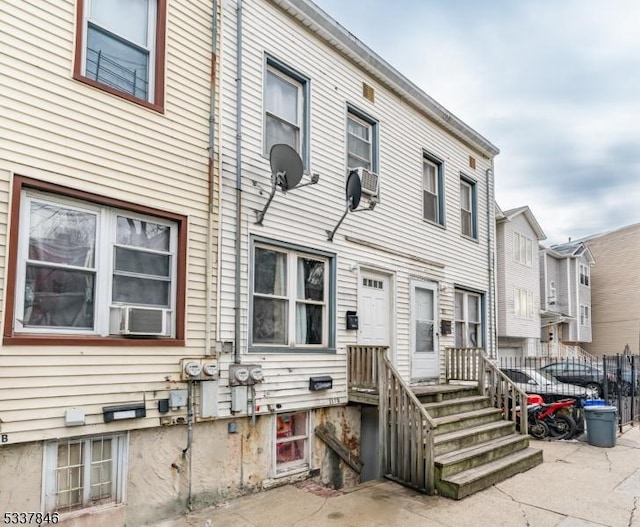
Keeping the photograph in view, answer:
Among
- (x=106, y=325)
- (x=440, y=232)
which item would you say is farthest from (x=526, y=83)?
(x=106, y=325)

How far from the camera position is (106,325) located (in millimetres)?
4828

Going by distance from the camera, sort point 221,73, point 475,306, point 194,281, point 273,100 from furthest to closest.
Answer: point 475,306
point 273,100
point 221,73
point 194,281

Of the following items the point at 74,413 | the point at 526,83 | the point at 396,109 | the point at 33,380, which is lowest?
the point at 74,413

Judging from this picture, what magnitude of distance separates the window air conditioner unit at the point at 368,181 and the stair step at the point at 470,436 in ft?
12.7

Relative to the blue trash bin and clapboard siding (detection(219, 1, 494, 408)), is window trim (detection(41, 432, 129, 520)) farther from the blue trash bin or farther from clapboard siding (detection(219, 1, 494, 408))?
the blue trash bin

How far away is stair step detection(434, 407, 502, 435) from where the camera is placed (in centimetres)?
703

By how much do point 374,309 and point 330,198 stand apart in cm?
208

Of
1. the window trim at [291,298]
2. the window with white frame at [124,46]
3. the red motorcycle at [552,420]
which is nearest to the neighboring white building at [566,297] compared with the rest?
the red motorcycle at [552,420]

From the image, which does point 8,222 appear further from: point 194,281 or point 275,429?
point 275,429

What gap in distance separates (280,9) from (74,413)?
5912 mm

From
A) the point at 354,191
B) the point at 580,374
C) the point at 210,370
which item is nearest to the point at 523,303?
the point at 580,374

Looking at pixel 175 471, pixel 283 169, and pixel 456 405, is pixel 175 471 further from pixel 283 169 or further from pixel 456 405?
pixel 456 405

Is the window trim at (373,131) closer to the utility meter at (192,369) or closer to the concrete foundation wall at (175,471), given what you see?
the concrete foundation wall at (175,471)

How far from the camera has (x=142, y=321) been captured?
4879 millimetres
